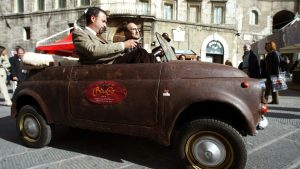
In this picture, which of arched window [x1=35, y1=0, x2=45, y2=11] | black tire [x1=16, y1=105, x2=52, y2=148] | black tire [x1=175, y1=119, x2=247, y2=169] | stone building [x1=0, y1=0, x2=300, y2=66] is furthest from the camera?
arched window [x1=35, y1=0, x2=45, y2=11]

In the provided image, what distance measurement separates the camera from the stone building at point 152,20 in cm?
2258

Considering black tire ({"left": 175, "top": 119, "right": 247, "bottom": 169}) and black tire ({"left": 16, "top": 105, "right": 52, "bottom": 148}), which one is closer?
black tire ({"left": 175, "top": 119, "right": 247, "bottom": 169})

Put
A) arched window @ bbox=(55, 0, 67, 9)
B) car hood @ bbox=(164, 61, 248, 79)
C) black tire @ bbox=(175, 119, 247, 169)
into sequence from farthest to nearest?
arched window @ bbox=(55, 0, 67, 9) < car hood @ bbox=(164, 61, 248, 79) < black tire @ bbox=(175, 119, 247, 169)

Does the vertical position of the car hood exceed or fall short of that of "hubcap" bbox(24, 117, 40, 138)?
it exceeds it

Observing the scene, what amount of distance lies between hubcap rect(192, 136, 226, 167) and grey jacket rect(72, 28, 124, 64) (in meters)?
1.44

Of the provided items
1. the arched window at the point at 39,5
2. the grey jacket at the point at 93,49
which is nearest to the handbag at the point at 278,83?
the grey jacket at the point at 93,49

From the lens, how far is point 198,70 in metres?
3.22

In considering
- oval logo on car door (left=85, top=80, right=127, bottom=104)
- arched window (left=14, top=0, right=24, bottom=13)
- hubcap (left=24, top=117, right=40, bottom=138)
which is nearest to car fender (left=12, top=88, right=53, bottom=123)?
hubcap (left=24, top=117, right=40, bottom=138)

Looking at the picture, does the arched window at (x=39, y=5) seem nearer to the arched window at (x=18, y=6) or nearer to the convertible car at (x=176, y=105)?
the arched window at (x=18, y=6)

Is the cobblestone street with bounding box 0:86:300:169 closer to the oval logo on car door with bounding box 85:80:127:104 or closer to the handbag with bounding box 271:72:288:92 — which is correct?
the oval logo on car door with bounding box 85:80:127:104

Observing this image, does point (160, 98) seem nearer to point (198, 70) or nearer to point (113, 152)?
point (198, 70)

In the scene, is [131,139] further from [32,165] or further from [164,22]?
[164,22]

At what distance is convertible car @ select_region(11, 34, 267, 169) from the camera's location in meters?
3.08

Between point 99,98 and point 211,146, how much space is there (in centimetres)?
140
